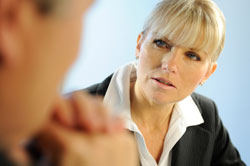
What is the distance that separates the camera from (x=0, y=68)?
5.0 inches

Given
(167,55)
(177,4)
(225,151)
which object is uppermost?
(177,4)

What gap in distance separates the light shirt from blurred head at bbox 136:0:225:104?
0.08m

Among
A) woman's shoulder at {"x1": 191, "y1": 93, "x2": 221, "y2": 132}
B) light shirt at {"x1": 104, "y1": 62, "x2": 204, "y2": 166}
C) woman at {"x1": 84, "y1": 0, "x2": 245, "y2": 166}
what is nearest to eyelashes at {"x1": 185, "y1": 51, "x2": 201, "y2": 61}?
woman at {"x1": 84, "y1": 0, "x2": 245, "y2": 166}

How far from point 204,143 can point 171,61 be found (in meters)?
0.37

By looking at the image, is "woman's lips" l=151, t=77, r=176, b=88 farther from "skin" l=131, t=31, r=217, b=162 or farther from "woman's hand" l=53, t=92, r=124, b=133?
"woman's hand" l=53, t=92, r=124, b=133

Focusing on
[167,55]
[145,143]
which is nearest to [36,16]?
[167,55]

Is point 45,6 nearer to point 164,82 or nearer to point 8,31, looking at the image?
point 8,31

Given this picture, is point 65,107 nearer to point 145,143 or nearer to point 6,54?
point 6,54

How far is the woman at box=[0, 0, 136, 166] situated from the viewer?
0.13 meters

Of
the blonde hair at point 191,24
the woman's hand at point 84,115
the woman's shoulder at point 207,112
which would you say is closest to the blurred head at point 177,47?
the blonde hair at point 191,24

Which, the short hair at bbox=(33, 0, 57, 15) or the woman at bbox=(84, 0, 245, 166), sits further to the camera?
the woman at bbox=(84, 0, 245, 166)

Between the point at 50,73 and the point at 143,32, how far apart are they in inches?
31.2

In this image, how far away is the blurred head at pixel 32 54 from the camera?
0.13m

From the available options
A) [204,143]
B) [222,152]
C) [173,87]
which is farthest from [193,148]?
[173,87]
